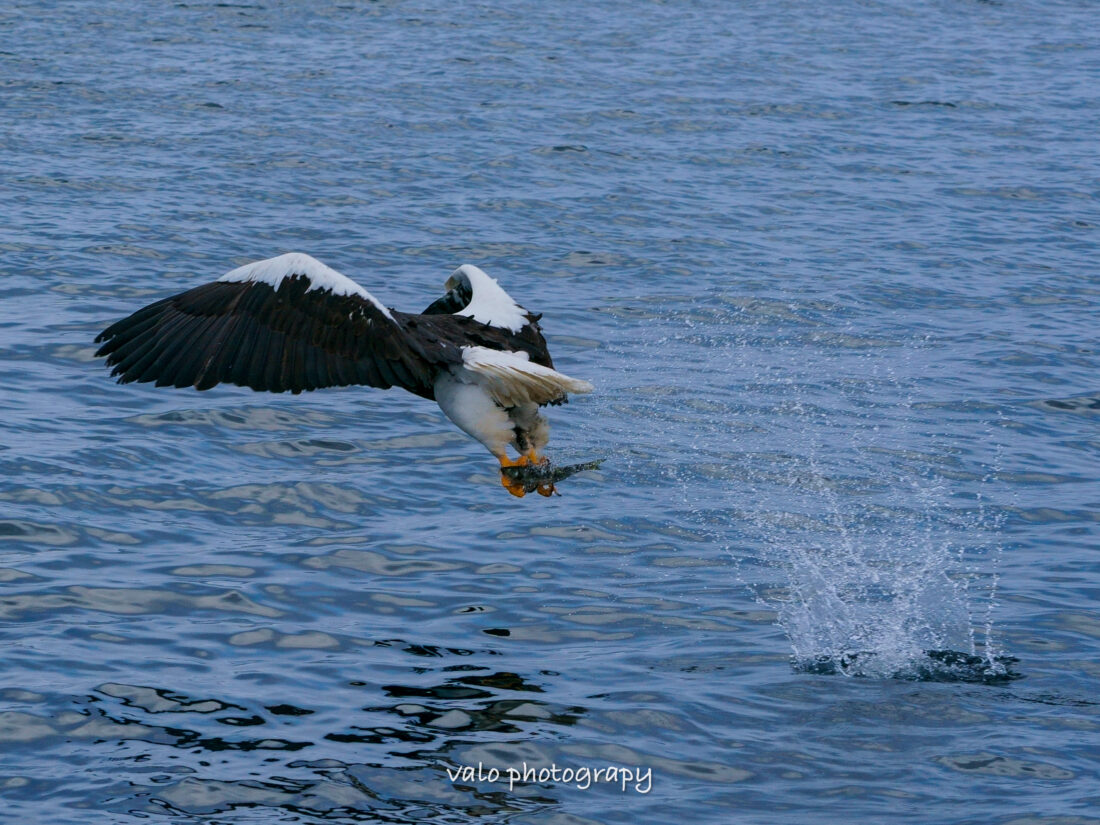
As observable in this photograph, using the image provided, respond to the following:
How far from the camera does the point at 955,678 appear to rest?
748cm

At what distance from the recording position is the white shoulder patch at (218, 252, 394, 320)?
758 centimetres

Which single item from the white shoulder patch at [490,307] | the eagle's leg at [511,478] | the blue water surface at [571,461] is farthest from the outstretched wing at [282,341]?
the blue water surface at [571,461]

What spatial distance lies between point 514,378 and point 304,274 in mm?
1160

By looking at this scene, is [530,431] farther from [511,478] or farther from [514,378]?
[514,378]

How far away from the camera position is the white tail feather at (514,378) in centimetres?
763

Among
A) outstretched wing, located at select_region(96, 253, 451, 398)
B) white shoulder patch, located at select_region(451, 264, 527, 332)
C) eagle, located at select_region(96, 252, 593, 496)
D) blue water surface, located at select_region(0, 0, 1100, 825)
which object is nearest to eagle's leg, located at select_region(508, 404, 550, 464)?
eagle, located at select_region(96, 252, 593, 496)

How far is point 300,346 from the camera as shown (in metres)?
7.59

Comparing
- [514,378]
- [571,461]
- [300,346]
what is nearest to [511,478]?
[514,378]

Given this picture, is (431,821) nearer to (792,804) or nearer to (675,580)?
(792,804)

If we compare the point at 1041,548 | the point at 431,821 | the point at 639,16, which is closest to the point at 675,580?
the point at 1041,548

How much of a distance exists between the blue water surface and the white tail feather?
45.9 inches

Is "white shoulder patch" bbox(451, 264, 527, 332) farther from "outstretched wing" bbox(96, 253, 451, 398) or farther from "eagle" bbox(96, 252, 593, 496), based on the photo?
"outstretched wing" bbox(96, 253, 451, 398)

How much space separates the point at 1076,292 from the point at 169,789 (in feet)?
35.1

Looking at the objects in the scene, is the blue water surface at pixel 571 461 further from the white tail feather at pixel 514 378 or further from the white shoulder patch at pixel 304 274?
the white shoulder patch at pixel 304 274
